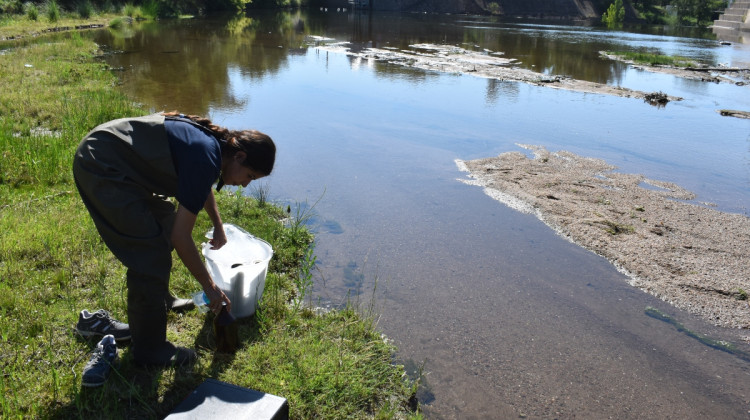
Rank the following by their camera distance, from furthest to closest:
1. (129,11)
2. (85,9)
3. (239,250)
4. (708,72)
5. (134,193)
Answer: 1. (129,11)
2. (85,9)
3. (708,72)
4. (239,250)
5. (134,193)

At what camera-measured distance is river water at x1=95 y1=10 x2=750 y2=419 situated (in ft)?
11.1

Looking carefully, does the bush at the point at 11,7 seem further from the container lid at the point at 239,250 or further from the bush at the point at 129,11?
the container lid at the point at 239,250

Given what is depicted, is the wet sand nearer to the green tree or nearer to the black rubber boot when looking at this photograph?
the black rubber boot

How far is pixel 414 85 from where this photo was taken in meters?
12.3

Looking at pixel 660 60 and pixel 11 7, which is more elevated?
pixel 11 7

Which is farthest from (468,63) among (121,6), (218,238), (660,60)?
(121,6)

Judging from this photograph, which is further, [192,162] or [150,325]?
[150,325]

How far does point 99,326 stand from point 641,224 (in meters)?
4.62

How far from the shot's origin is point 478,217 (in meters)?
5.59

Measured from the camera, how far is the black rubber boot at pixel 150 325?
271 cm

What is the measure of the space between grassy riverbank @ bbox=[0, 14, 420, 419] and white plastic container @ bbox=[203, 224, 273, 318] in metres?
Result: 0.12

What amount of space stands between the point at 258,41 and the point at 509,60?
832 cm

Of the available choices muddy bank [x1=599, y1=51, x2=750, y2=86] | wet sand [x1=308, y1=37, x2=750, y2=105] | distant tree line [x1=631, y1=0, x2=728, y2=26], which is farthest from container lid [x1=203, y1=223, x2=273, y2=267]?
distant tree line [x1=631, y1=0, x2=728, y2=26]

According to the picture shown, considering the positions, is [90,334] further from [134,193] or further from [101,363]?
[134,193]
